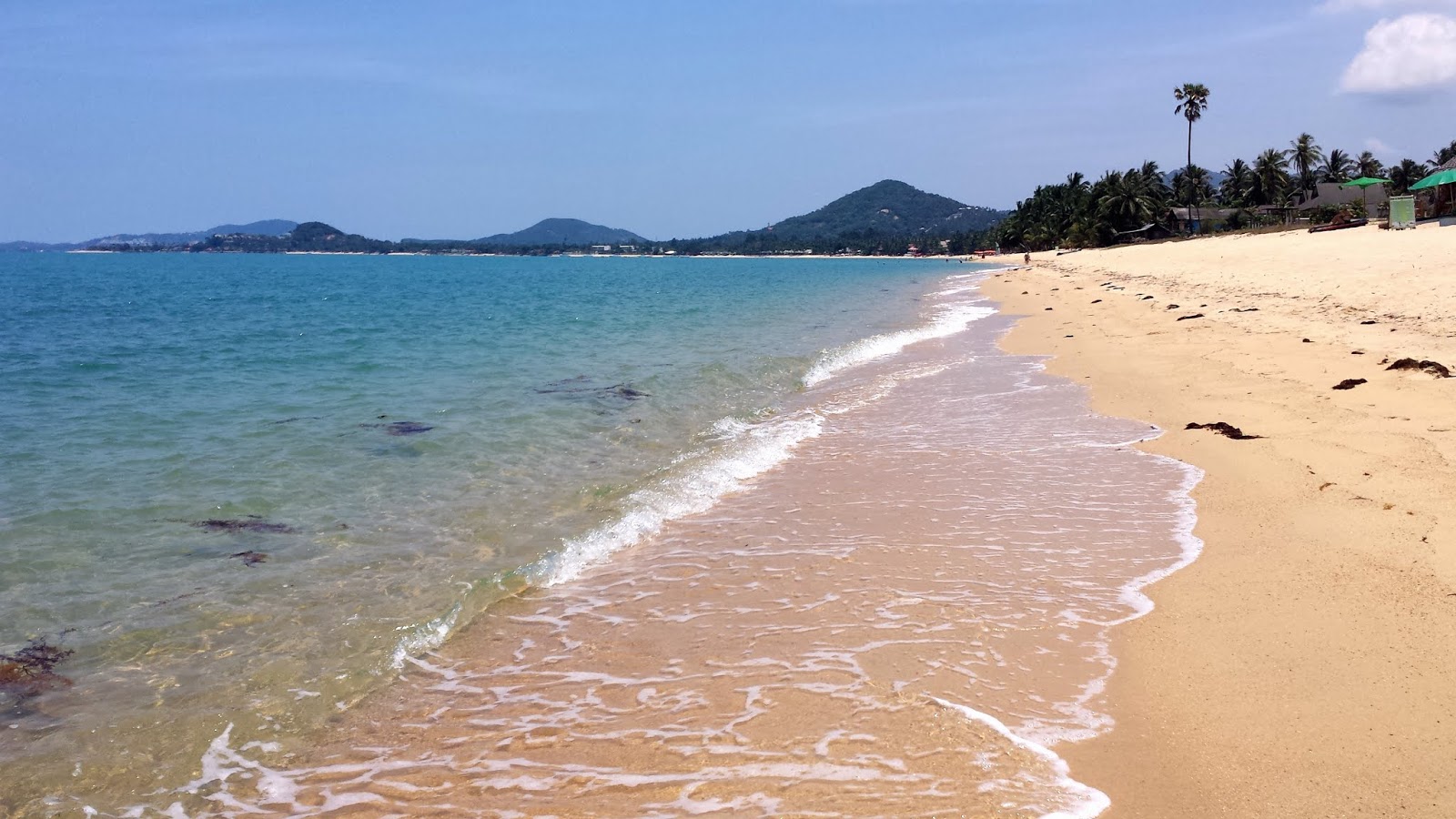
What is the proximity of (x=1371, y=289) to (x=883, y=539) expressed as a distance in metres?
17.5

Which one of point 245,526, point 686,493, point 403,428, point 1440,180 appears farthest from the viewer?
point 1440,180

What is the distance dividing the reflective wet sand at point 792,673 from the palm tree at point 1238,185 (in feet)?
310

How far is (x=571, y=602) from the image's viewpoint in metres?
6.16

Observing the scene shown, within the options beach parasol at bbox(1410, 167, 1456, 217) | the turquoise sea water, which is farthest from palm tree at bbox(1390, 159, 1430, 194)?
the turquoise sea water

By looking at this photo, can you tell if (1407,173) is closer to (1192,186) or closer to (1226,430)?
(1192,186)

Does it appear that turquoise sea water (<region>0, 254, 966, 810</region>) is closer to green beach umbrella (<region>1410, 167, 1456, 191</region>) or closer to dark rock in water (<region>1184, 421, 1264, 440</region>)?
dark rock in water (<region>1184, 421, 1264, 440</region>)

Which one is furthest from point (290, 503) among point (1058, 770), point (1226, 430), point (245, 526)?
point (1226, 430)

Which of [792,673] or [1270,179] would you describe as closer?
[792,673]

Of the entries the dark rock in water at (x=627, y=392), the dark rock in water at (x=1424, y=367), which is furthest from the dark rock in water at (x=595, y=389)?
the dark rock in water at (x=1424, y=367)

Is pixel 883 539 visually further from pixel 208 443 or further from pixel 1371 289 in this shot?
pixel 1371 289

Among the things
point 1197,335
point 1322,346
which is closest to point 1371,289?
point 1197,335

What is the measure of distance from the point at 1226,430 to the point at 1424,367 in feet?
10.1

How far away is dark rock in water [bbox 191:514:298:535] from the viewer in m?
7.74

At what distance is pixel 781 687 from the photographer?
462cm
